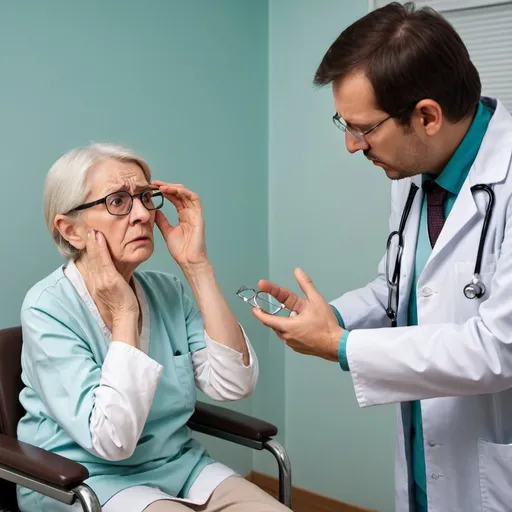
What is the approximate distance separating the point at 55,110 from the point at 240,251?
100 centimetres

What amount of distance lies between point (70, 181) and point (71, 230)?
13 centimetres

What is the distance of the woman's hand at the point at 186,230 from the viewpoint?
1.89 metres

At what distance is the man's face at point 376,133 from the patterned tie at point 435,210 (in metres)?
0.12

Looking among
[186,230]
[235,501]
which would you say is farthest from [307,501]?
[186,230]

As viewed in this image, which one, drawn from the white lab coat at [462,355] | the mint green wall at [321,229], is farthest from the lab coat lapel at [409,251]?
the mint green wall at [321,229]

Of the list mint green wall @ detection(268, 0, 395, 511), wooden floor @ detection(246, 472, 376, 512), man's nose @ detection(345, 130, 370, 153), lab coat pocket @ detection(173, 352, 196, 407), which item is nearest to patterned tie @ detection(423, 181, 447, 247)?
man's nose @ detection(345, 130, 370, 153)

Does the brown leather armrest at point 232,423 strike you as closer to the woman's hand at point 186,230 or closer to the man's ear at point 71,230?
the woman's hand at point 186,230

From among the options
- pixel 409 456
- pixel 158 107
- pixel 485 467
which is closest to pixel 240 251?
pixel 158 107

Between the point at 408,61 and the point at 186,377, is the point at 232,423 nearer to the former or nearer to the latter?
the point at 186,377

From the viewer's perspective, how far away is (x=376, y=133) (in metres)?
1.53

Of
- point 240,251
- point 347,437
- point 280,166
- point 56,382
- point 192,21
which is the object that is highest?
point 192,21

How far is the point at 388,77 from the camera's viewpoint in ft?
4.83

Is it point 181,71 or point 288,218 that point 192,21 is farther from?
point 288,218

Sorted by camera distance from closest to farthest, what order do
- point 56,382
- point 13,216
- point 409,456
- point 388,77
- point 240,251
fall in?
point 388,77 < point 56,382 < point 409,456 < point 13,216 < point 240,251
